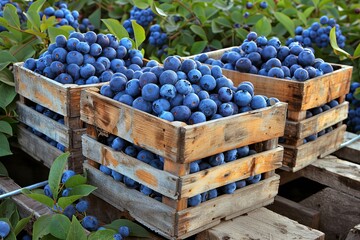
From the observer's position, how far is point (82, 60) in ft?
6.31

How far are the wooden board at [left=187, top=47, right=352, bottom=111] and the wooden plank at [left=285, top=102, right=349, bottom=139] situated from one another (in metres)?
0.05

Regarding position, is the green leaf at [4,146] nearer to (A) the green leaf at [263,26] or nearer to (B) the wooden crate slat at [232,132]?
(B) the wooden crate slat at [232,132]

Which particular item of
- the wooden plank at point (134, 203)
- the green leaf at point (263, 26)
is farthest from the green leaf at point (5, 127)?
the green leaf at point (263, 26)

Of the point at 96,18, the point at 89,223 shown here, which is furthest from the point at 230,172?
the point at 96,18

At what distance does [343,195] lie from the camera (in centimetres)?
202

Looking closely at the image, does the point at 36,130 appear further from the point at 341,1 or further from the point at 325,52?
the point at 341,1

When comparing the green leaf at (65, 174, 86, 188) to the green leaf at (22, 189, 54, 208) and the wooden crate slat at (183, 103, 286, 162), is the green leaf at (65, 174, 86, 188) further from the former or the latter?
the wooden crate slat at (183, 103, 286, 162)

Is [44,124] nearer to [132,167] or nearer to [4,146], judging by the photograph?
[4,146]

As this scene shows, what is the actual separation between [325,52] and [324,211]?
3.43 feet

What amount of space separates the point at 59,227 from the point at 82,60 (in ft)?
2.14

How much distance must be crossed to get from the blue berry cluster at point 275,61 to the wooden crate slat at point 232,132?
37 centimetres

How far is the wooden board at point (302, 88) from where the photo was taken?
6.28 feet

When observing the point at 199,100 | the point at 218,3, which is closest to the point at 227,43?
the point at 218,3

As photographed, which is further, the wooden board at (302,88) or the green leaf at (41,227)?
the wooden board at (302,88)
